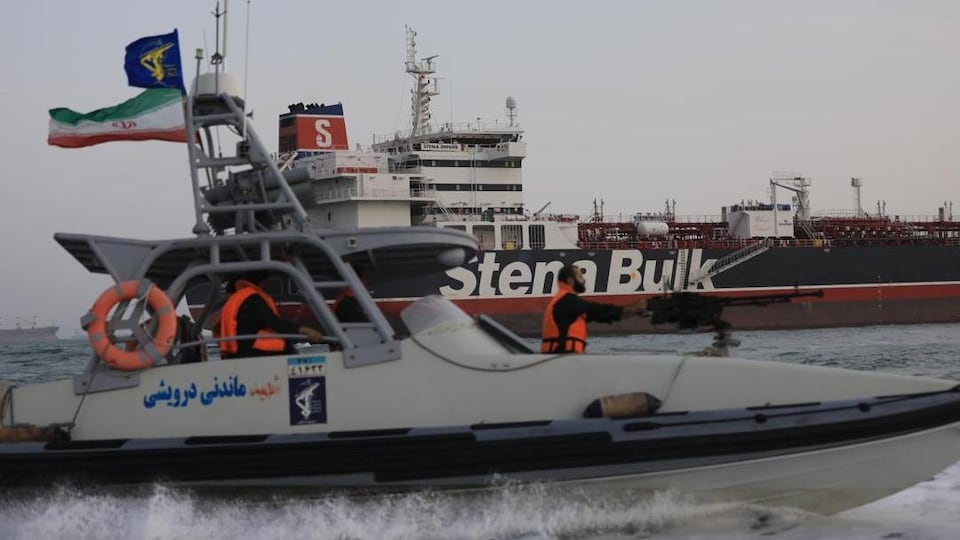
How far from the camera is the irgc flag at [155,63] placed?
24.1ft

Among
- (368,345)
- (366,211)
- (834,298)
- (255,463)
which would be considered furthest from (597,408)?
(834,298)

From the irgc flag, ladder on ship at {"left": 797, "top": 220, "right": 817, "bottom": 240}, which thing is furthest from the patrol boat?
ladder on ship at {"left": 797, "top": 220, "right": 817, "bottom": 240}

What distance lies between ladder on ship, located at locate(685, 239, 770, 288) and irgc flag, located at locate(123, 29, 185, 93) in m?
34.0

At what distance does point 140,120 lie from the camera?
23.9 ft

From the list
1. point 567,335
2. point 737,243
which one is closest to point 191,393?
point 567,335

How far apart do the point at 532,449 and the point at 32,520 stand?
10.2 feet

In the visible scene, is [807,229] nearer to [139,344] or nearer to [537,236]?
[537,236]

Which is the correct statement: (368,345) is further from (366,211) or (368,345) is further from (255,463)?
(366,211)

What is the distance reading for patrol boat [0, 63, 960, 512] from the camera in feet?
21.3

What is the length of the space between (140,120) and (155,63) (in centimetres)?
39

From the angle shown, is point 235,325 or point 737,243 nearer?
point 235,325

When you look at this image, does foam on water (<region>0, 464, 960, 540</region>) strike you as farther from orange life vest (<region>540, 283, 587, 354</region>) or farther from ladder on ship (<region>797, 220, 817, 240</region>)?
ladder on ship (<region>797, 220, 817, 240</region>)

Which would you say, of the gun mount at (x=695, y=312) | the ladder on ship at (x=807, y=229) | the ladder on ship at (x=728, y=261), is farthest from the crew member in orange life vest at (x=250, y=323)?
the ladder on ship at (x=807, y=229)

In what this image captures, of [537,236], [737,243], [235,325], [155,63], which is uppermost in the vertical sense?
[155,63]
